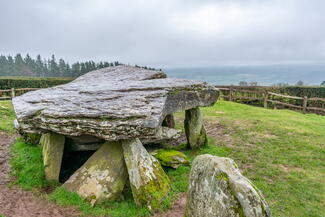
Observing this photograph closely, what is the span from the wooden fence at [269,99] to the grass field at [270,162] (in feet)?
23.1

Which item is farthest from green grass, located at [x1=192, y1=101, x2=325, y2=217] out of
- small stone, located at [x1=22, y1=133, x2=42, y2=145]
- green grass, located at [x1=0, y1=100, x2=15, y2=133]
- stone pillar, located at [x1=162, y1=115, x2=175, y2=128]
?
green grass, located at [x1=0, y1=100, x2=15, y2=133]

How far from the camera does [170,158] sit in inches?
262

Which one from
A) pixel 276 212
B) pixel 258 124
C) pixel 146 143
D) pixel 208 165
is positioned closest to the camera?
pixel 208 165

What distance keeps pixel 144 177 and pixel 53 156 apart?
99.1 inches

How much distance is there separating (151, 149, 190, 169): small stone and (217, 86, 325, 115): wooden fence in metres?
14.2

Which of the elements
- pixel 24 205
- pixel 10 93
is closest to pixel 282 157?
pixel 24 205

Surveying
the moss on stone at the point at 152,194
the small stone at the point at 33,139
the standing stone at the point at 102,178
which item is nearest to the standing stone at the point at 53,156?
the standing stone at the point at 102,178

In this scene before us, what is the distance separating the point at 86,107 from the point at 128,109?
977 millimetres

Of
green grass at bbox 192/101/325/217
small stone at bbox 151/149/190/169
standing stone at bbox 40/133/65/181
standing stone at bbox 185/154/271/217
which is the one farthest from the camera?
small stone at bbox 151/149/190/169

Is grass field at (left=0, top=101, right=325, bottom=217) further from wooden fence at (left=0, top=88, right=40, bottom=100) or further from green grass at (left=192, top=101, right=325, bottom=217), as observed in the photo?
wooden fence at (left=0, top=88, right=40, bottom=100)

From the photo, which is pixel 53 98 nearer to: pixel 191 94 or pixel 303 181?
pixel 191 94

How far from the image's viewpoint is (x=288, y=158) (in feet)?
25.6

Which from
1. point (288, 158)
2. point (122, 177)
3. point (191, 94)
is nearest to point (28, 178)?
point (122, 177)

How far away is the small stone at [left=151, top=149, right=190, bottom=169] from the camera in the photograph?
6551 millimetres
